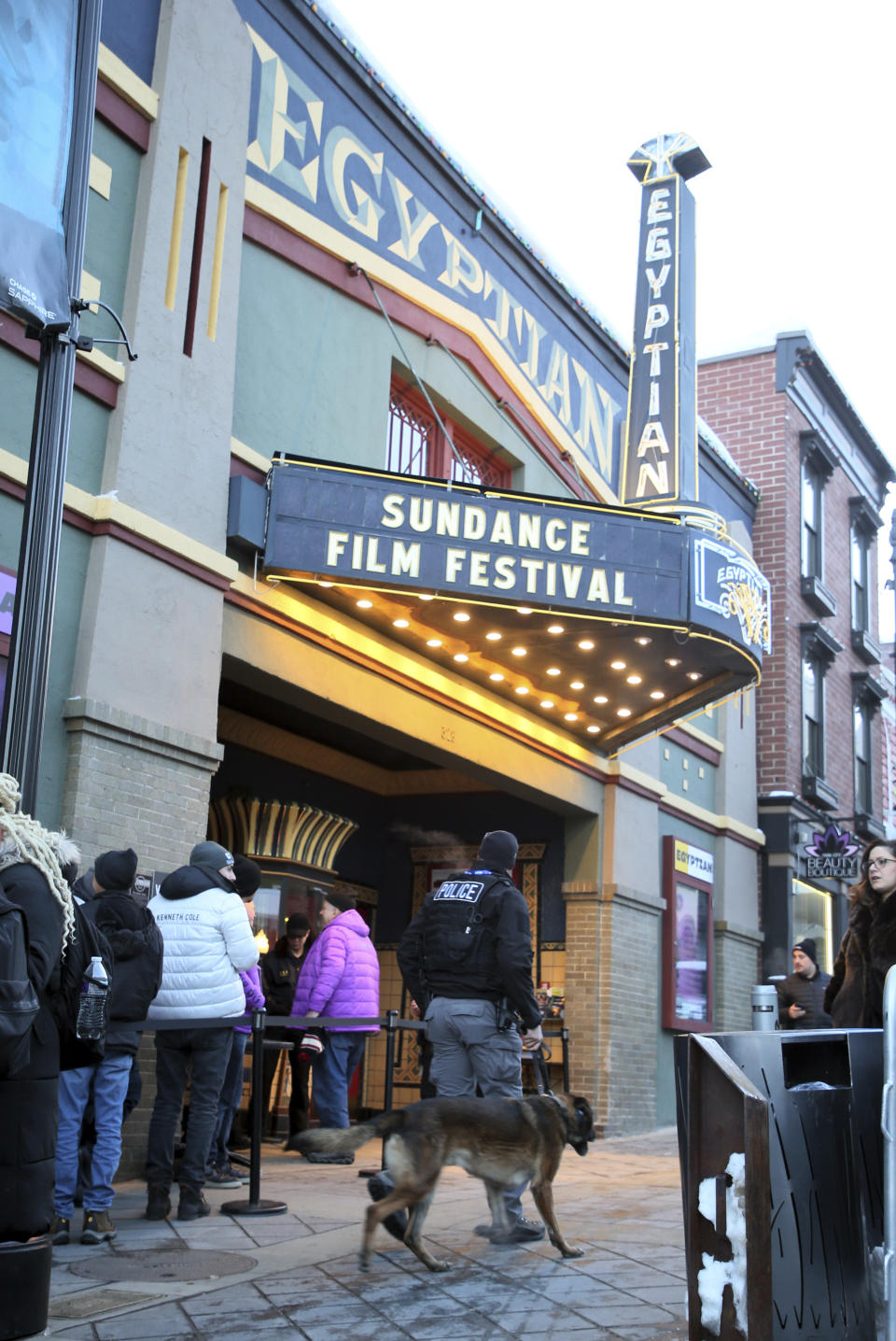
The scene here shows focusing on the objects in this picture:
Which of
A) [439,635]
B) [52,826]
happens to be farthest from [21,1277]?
[439,635]

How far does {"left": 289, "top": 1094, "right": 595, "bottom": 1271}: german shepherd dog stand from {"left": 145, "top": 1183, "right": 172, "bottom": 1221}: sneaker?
164cm

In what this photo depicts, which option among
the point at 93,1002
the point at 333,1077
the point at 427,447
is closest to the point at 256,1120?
the point at 93,1002

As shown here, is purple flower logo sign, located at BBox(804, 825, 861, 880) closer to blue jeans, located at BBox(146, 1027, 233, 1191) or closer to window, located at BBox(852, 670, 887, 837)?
window, located at BBox(852, 670, 887, 837)

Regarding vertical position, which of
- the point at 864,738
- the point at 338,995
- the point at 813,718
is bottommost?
the point at 338,995

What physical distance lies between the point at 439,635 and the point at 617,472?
5.53 m

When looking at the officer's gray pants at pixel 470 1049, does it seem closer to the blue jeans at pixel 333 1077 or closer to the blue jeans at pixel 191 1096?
the blue jeans at pixel 191 1096

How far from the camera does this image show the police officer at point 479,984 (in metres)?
6.48

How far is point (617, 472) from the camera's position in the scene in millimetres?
16188

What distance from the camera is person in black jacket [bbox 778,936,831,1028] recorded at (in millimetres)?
10562

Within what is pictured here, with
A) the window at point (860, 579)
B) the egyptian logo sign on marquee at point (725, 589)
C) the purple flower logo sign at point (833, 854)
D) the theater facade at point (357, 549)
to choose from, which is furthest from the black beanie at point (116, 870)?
the window at point (860, 579)

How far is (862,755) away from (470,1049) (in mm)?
19413

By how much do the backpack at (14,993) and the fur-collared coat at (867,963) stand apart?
135 inches

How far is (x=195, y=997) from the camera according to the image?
7.00m

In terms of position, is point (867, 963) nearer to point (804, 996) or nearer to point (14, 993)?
point (14, 993)
